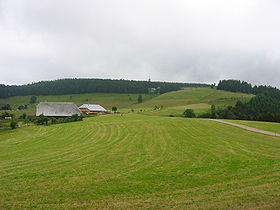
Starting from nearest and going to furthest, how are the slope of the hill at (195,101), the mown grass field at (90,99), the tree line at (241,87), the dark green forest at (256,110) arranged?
the dark green forest at (256,110)
the slope of the hill at (195,101)
the mown grass field at (90,99)
the tree line at (241,87)

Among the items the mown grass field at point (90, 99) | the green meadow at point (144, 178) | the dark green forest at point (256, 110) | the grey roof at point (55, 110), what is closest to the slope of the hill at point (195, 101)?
the dark green forest at point (256, 110)

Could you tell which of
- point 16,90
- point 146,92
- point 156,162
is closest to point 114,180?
point 156,162

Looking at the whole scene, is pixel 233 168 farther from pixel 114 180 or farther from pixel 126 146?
pixel 126 146

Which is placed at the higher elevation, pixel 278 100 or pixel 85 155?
pixel 278 100

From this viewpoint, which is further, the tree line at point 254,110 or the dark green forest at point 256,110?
the dark green forest at point 256,110

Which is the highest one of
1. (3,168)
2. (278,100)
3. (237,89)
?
(237,89)

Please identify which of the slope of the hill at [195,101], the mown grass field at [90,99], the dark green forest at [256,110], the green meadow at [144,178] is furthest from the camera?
the mown grass field at [90,99]

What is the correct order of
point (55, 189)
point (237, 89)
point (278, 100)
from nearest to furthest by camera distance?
point (55, 189), point (278, 100), point (237, 89)

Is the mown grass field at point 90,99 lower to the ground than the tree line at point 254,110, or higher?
higher

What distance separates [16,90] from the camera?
17775cm

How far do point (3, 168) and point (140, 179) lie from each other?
35.6 feet

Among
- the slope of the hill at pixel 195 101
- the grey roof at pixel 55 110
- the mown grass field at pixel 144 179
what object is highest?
the slope of the hill at pixel 195 101

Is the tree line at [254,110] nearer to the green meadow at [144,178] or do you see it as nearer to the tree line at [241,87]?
the tree line at [241,87]

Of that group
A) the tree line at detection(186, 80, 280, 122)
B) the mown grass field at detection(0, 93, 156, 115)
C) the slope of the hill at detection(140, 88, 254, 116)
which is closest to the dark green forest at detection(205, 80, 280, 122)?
the tree line at detection(186, 80, 280, 122)
